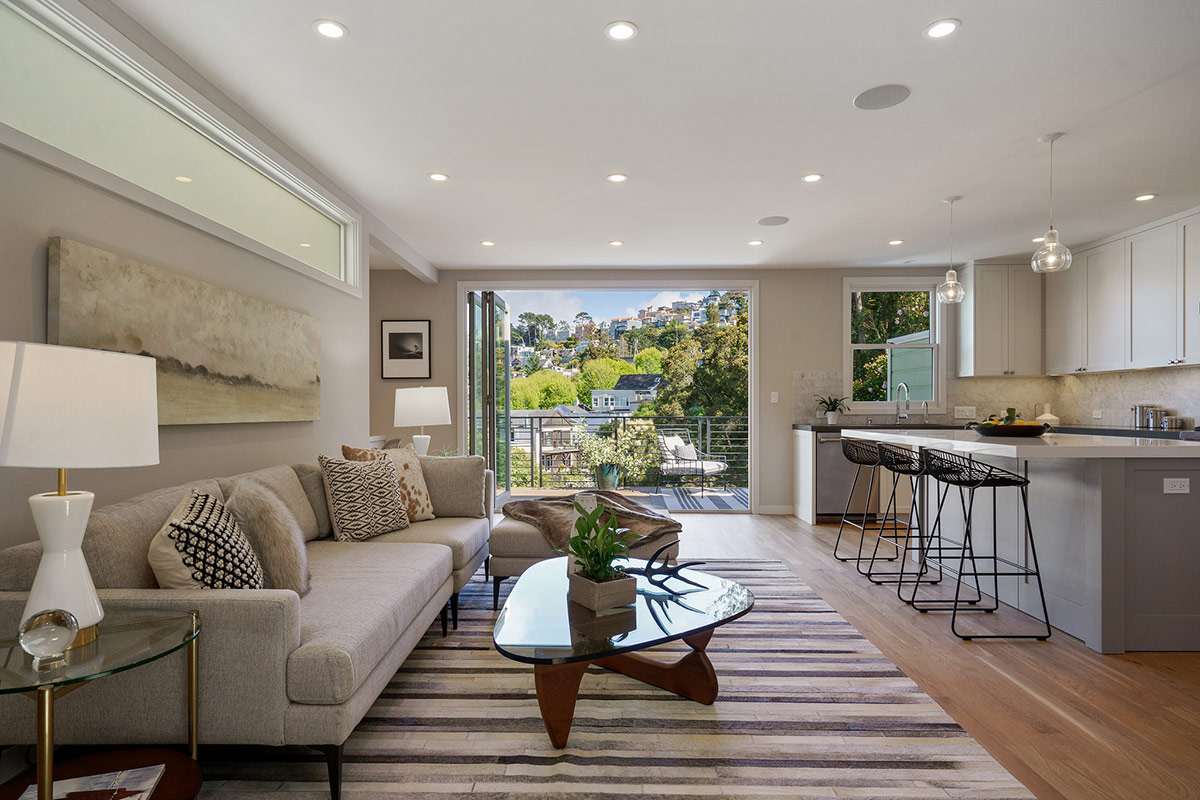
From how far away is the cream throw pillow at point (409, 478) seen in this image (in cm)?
348

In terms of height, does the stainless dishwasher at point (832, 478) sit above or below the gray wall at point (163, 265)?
below

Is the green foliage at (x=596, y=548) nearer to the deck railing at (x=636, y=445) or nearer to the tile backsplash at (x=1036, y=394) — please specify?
the tile backsplash at (x=1036, y=394)

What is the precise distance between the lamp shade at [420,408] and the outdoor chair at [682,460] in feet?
11.4

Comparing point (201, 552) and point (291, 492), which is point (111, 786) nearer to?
point (201, 552)

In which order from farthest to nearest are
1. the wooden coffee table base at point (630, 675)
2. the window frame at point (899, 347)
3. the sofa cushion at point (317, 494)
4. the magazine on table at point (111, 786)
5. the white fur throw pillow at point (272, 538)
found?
1. the window frame at point (899, 347)
2. the sofa cushion at point (317, 494)
3. the white fur throw pillow at point (272, 538)
4. the wooden coffee table base at point (630, 675)
5. the magazine on table at point (111, 786)

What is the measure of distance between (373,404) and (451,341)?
3.24 ft

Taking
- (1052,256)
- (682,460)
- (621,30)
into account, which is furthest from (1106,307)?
(621,30)

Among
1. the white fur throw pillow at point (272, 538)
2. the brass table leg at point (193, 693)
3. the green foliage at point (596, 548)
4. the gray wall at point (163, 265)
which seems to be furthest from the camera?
the green foliage at point (596, 548)

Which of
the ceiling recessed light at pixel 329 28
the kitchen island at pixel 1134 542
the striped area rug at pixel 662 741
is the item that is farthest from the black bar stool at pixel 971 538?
the ceiling recessed light at pixel 329 28

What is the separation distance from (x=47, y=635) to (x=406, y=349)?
16.6 feet

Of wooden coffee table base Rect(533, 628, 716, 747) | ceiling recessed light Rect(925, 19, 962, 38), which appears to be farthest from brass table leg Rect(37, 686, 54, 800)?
ceiling recessed light Rect(925, 19, 962, 38)

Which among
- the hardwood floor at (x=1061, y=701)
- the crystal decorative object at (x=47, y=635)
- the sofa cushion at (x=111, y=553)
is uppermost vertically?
the sofa cushion at (x=111, y=553)

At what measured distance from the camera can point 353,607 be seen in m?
2.04

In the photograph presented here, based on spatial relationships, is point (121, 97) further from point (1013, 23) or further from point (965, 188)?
point (965, 188)
